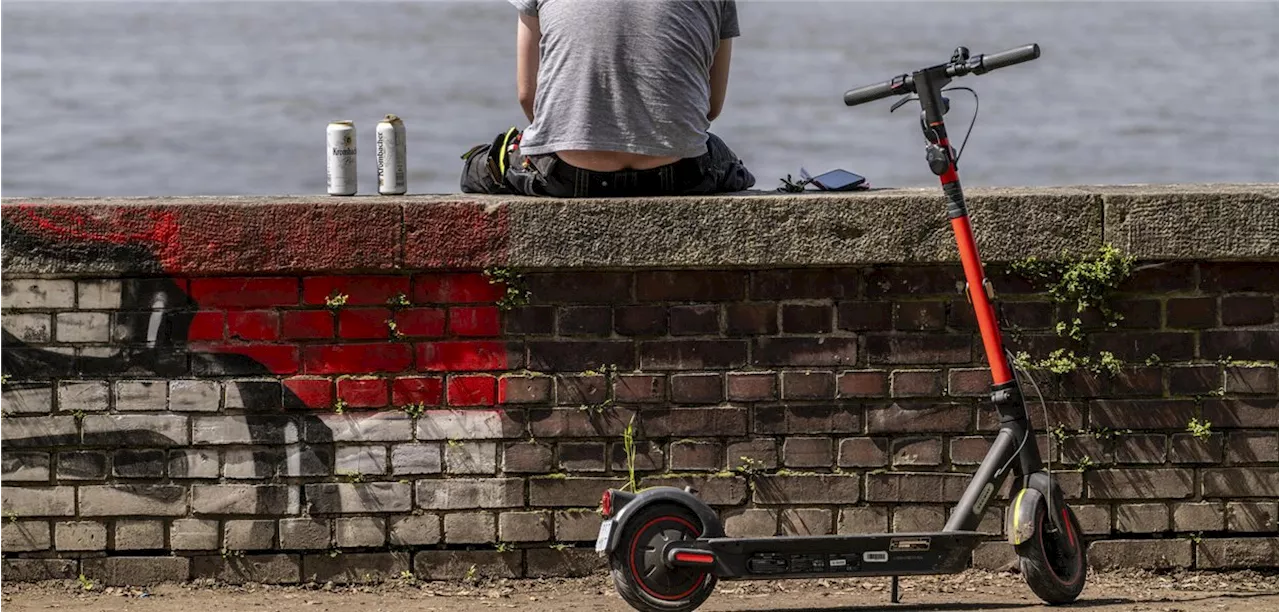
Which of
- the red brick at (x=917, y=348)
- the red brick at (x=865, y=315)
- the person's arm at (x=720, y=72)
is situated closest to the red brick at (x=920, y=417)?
the red brick at (x=917, y=348)

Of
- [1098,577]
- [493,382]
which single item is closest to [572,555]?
[493,382]

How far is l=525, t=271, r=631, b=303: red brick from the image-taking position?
4.55 m

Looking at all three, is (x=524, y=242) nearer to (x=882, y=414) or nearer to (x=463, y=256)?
(x=463, y=256)

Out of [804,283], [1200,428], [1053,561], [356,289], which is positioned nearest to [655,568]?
[804,283]

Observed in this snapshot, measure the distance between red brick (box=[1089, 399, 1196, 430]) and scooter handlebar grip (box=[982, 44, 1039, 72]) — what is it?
1.18 meters

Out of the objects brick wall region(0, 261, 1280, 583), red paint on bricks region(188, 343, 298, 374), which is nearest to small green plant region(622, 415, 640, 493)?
brick wall region(0, 261, 1280, 583)

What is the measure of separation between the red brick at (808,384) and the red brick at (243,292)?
146 cm

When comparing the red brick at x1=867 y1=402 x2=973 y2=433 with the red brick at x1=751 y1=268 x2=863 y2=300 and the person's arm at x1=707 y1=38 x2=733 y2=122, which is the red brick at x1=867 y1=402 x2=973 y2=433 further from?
the person's arm at x1=707 y1=38 x2=733 y2=122

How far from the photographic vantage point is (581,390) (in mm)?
4605

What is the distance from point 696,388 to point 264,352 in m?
1.27

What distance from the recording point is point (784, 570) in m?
4.21

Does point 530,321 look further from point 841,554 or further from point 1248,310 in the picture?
point 1248,310

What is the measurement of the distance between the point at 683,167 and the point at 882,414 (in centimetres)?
94

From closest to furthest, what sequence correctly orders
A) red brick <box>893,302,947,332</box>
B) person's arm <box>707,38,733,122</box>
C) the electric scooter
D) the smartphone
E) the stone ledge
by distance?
the electric scooter → the stone ledge → red brick <box>893,302,947,332</box> → the smartphone → person's arm <box>707,38,733,122</box>
